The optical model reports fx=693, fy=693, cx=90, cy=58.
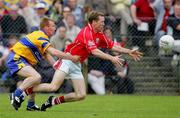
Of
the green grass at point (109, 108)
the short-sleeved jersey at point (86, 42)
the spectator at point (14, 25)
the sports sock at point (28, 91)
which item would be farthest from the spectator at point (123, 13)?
the sports sock at point (28, 91)

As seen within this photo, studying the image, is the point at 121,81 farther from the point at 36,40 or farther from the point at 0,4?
the point at 36,40

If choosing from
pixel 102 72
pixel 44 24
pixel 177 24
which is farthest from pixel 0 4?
pixel 44 24

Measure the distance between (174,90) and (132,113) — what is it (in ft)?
21.1

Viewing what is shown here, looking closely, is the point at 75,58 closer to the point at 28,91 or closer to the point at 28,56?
the point at 28,56

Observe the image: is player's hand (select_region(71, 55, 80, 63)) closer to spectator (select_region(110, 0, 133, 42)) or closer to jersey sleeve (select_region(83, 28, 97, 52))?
jersey sleeve (select_region(83, 28, 97, 52))

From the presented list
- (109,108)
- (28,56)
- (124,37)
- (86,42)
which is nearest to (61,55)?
(86,42)

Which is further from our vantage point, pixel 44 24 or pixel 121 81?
pixel 121 81

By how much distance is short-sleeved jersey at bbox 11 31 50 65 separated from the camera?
12723 millimetres

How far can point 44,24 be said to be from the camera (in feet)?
42.9

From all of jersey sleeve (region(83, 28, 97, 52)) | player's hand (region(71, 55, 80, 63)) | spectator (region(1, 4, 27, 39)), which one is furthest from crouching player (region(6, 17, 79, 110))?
spectator (region(1, 4, 27, 39))

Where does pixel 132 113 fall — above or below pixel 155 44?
below

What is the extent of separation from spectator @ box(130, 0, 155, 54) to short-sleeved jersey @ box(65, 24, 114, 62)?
5.80m

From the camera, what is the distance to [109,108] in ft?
46.2

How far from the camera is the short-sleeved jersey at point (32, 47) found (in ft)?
41.7
